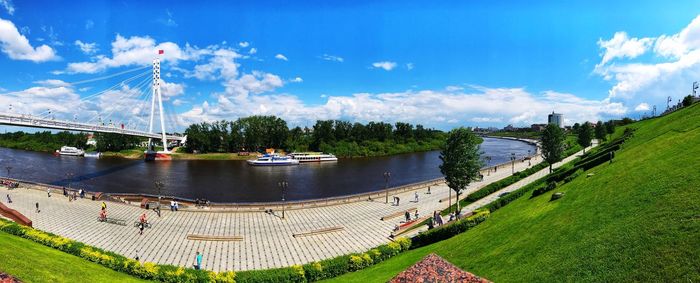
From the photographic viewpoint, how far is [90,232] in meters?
26.0

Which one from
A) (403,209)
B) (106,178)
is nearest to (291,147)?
(106,178)

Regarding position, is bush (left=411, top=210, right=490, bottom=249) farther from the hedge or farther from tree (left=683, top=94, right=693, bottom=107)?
tree (left=683, top=94, right=693, bottom=107)

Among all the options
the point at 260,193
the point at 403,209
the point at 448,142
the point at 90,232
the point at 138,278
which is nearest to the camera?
the point at 138,278

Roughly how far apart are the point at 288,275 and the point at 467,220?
11.0 m

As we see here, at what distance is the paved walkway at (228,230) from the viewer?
2175 cm

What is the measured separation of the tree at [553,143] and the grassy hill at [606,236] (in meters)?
23.9

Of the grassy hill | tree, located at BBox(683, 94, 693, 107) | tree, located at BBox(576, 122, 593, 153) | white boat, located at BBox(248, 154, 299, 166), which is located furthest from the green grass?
tree, located at BBox(683, 94, 693, 107)

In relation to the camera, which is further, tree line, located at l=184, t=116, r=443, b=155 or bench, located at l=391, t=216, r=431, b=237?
tree line, located at l=184, t=116, r=443, b=155

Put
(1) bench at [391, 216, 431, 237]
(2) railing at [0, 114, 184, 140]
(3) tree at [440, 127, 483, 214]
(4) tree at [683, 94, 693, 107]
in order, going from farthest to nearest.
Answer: (4) tree at [683, 94, 693, 107] < (2) railing at [0, 114, 184, 140] < (3) tree at [440, 127, 483, 214] < (1) bench at [391, 216, 431, 237]

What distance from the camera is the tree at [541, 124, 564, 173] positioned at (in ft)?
136

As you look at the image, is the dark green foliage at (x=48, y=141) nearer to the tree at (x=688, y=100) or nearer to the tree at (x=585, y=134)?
the tree at (x=585, y=134)

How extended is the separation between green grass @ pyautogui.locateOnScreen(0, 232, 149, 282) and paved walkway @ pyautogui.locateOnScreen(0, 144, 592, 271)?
617 centimetres

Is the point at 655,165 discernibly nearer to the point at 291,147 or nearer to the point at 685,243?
the point at 685,243

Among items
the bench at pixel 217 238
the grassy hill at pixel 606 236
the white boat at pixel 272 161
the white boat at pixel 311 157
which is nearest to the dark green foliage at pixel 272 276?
the grassy hill at pixel 606 236
